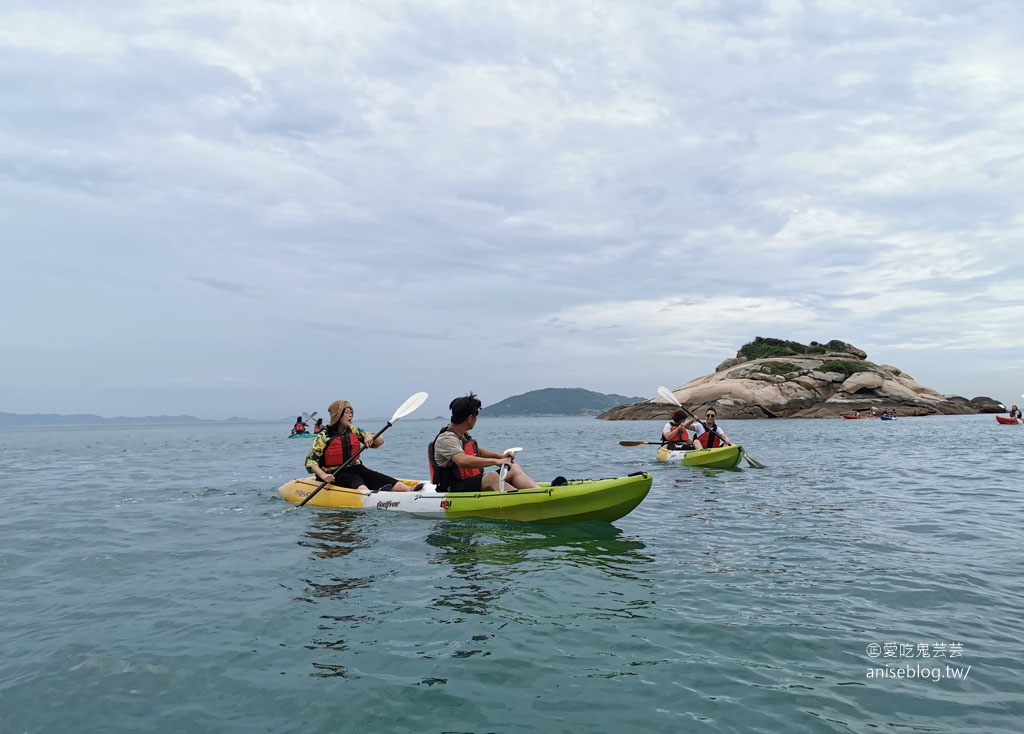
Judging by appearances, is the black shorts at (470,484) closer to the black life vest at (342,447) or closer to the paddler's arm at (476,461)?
the paddler's arm at (476,461)

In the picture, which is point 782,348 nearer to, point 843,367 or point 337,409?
point 843,367

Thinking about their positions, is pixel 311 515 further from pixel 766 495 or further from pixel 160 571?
pixel 766 495

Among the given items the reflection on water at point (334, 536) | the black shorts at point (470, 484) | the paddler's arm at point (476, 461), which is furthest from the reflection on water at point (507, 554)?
the reflection on water at point (334, 536)

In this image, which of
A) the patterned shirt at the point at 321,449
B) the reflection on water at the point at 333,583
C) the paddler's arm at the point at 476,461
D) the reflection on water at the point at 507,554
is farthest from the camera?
the patterned shirt at the point at 321,449

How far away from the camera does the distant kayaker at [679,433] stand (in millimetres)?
18172

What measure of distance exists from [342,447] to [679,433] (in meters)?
11.4

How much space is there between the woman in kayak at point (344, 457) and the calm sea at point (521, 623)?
1.04m

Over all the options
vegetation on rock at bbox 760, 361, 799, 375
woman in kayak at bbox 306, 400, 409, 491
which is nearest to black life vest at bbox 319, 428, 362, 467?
woman in kayak at bbox 306, 400, 409, 491

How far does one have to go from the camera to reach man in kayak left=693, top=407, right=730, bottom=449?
16.9m

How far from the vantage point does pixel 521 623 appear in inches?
192

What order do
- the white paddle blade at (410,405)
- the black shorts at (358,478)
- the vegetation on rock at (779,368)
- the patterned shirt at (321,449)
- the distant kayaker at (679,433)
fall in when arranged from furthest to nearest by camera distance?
1. the vegetation on rock at (779,368)
2. the distant kayaker at (679,433)
3. the white paddle blade at (410,405)
4. the patterned shirt at (321,449)
5. the black shorts at (358,478)

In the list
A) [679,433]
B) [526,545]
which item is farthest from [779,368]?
[526,545]

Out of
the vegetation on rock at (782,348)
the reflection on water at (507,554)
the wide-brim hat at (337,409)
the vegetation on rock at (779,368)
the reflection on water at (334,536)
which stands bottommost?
the reflection on water at (334,536)

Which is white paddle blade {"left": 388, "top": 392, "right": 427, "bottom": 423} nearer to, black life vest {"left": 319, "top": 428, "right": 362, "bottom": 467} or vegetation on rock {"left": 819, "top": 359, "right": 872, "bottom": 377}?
black life vest {"left": 319, "top": 428, "right": 362, "bottom": 467}
